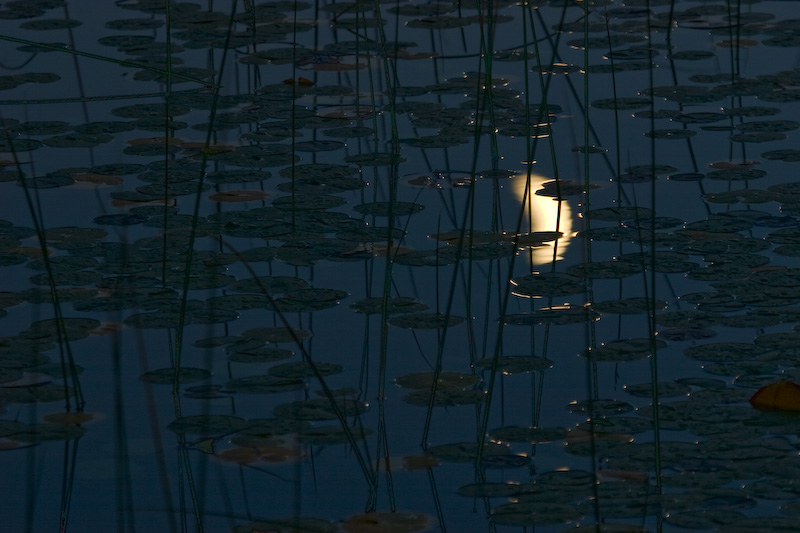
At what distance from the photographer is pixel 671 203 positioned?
3.13 metres

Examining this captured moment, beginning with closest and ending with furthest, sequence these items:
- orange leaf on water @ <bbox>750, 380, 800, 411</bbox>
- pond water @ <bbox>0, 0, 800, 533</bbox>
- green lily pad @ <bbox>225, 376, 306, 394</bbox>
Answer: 1. pond water @ <bbox>0, 0, 800, 533</bbox>
2. orange leaf on water @ <bbox>750, 380, 800, 411</bbox>
3. green lily pad @ <bbox>225, 376, 306, 394</bbox>

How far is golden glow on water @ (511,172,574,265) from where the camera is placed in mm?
2893

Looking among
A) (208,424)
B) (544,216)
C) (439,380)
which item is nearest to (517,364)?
(439,380)

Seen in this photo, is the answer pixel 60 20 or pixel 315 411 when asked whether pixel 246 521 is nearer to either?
pixel 315 411

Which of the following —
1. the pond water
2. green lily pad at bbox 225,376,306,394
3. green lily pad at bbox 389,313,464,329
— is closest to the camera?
the pond water

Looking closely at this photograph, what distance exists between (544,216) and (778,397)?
0.93m

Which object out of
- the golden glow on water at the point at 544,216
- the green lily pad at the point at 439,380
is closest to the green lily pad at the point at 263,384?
the green lily pad at the point at 439,380

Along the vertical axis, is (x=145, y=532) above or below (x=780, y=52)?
below

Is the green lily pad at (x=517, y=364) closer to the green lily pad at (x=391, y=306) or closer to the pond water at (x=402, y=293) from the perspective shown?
the pond water at (x=402, y=293)

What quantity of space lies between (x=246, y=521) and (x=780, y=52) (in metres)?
2.70

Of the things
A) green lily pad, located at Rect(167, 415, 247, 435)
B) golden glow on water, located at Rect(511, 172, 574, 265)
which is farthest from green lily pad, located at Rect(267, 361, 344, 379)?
golden glow on water, located at Rect(511, 172, 574, 265)

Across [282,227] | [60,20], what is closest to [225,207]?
[282,227]

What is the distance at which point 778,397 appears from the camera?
7.35 feet

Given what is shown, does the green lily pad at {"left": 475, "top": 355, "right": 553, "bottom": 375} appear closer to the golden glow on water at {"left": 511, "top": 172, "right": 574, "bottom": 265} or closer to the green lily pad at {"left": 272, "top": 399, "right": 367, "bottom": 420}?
the green lily pad at {"left": 272, "top": 399, "right": 367, "bottom": 420}
